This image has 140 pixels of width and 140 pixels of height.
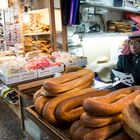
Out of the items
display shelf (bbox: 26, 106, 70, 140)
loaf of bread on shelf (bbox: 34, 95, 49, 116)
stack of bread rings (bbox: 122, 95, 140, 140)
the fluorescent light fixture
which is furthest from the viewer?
the fluorescent light fixture

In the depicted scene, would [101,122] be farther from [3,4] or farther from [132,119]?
[3,4]

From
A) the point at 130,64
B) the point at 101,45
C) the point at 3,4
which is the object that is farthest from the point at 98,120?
the point at 3,4

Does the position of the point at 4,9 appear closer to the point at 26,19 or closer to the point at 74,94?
the point at 26,19

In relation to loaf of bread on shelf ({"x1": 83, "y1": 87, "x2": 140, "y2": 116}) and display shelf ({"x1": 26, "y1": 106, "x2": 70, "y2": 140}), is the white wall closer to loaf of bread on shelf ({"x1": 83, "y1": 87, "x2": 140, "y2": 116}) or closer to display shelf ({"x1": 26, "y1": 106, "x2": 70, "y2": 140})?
display shelf ({"x1": 26, "y1": 106, "x2": 70, "y2": 140})

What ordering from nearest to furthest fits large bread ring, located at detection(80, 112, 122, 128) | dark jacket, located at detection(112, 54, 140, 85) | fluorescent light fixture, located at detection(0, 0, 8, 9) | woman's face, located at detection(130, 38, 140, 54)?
large bread ring, located at detection(80, 112, 122, 128)
woman's face, located at detection(130, 38, 140, 54)
dark jacket, located at detection(112, 54, 140, 85)
fluorescent light fixture, located at detection(0, 0, 8, 9)

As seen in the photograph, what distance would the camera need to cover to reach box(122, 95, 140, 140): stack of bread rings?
2.32 ft

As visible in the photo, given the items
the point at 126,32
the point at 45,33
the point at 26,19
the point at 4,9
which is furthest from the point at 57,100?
the point at 4,9

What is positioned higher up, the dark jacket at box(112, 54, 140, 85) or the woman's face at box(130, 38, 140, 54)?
the woman's face at box(130, 38, 140, 54)

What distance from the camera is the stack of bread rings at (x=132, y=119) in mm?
707

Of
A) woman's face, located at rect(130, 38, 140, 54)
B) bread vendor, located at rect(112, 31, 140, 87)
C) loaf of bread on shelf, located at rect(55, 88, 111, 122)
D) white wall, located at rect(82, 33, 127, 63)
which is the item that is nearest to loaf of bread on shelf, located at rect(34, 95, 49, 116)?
loaf of bread on shelf, located at rect(55, 88, 111, 122)

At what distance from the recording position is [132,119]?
732 mm

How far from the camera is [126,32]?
125 inches

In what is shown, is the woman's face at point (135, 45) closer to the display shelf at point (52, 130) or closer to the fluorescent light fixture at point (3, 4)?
the display shelf at point (52, 130)

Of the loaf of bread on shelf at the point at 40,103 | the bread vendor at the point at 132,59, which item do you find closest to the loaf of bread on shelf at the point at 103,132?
the loaf of bread on shelf at the point at 40,103
